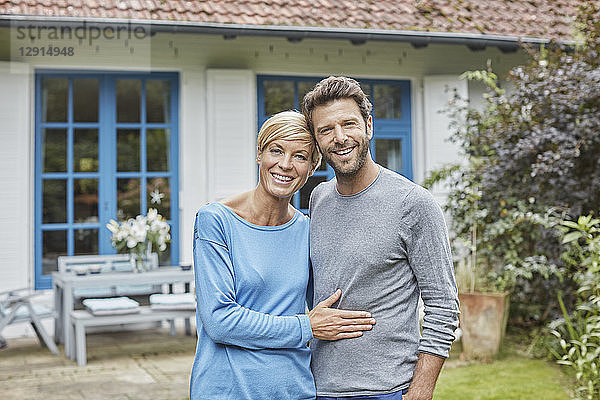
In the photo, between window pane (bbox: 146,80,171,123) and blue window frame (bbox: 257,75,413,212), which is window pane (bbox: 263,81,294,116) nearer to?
blue window frame (bbox: 257,75,413,212)

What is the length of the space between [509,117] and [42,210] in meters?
4.64

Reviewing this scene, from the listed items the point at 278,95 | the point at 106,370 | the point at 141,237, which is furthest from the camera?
the point at 278,95

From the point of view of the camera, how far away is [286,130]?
2029 millimetres

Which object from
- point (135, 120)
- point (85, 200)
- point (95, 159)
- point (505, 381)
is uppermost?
point (135, 120)

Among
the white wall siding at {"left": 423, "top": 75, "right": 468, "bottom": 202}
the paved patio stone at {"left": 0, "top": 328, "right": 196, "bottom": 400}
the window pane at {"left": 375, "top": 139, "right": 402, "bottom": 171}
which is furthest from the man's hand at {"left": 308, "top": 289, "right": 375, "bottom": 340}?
the window pane at {"left": 375, "top": 139, "right": 402, "bottom": 171}

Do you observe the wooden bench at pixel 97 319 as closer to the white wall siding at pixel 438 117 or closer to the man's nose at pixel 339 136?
the white wall siding at pixel 438 117

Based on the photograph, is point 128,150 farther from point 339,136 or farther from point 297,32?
point 339,136

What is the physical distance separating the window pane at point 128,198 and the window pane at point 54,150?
590 mm

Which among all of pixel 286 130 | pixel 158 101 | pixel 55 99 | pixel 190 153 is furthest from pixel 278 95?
pixel 286 130

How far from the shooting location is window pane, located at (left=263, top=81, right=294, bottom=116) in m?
7.54

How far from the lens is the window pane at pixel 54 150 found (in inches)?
272

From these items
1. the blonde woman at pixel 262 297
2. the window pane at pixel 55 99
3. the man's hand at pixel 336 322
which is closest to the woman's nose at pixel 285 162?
the blonde woman at pixel 262 297

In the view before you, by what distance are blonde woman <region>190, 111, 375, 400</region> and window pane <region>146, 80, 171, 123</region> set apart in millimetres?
5362

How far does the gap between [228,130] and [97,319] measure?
243 centimetres
